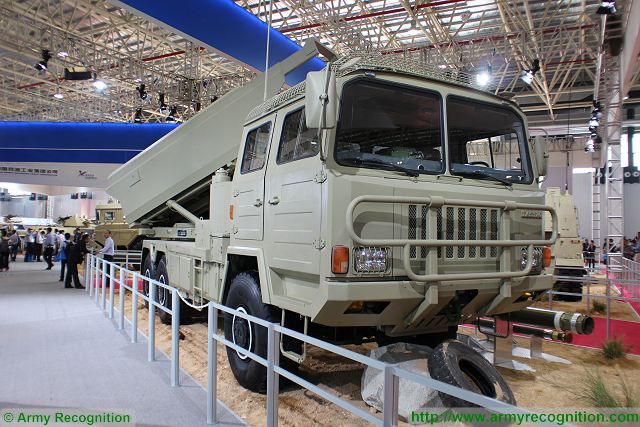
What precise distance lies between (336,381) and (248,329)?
116 centimetres

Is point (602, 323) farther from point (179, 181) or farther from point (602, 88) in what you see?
point (602, 88)

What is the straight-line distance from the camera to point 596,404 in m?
3.92

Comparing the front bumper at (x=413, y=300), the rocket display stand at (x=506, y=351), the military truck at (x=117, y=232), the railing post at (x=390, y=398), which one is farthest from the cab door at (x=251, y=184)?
the military truck at (x=117, y=232)

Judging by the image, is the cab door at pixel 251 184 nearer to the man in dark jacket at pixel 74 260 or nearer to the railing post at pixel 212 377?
the railing post at pixel 212 377

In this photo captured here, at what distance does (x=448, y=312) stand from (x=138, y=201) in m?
5.05

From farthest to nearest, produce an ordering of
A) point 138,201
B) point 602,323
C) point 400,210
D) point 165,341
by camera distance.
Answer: point 602,323
point 138,201
point 165,341
point 400,210

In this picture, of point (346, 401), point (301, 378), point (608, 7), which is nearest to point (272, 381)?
point (301, 378)

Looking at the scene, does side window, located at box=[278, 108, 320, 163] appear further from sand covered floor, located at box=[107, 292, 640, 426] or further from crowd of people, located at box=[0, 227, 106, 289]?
crowd of people, located at box=[0, 227, 106, 289]

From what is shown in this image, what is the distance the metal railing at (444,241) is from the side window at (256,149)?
1.61m

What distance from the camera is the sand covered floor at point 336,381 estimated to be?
3.90 m

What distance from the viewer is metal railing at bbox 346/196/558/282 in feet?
10.0

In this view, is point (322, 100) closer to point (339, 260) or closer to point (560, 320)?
point (339, 260)

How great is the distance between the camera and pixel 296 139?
13.0 ft

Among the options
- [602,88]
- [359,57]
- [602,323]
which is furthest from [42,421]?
[602,88]
